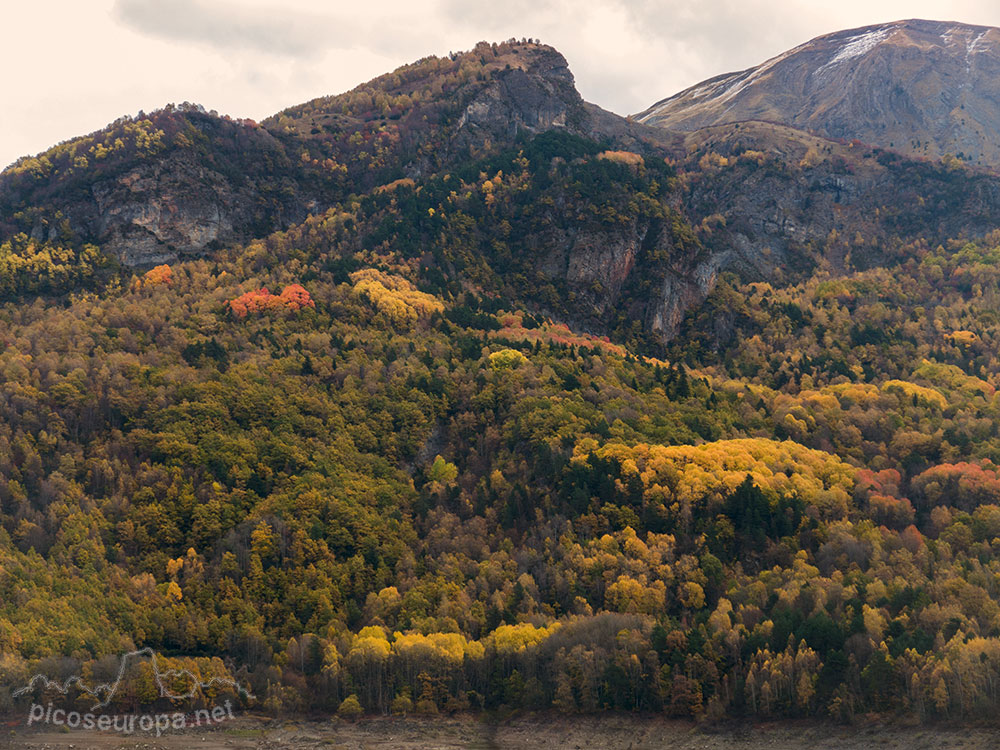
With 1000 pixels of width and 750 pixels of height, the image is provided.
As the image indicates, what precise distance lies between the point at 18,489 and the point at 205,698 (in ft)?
167

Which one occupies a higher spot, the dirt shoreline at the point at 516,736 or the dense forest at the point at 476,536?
the dense forest at the point at 476,536

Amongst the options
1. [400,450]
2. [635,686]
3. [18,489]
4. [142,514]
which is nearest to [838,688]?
[635,686]

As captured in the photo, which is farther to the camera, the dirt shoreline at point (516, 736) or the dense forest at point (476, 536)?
the dense forest at point (476, 536)

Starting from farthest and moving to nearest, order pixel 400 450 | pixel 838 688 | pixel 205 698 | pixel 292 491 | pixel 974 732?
1. pixel 400 450
2. pixel 292 491
3. pixel 205 698
4. pixel 838 688
5. pixel 974 732

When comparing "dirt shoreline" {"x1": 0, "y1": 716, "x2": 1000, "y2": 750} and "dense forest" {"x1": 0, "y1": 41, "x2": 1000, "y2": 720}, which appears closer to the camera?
"dirt shoreline" {"x1": 0, "y1": 716, "x2": 1000, "y2": 750}

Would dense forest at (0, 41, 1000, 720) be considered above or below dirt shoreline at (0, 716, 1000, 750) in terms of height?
above

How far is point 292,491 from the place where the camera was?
153 meters

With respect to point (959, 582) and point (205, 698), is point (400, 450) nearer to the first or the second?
point (205, 698)

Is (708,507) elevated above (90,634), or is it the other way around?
(708,507)

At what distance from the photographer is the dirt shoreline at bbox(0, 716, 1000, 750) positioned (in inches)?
4279

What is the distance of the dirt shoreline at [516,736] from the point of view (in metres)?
109

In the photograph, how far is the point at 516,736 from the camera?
396 feet

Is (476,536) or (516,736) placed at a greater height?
(476,536)

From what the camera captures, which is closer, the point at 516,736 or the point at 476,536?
the point at 516,736
